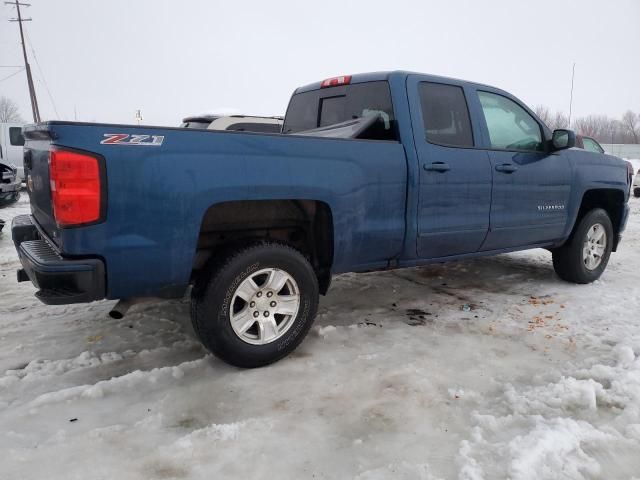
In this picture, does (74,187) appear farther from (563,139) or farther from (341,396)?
(563,139)

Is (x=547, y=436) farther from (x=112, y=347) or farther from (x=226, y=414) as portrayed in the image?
(x=112, y=347)

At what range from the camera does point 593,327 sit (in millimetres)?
3791

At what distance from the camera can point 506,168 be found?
4.07m

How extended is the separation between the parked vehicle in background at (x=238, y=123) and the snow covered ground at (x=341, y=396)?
481 centimetres

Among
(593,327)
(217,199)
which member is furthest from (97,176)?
(593,327)

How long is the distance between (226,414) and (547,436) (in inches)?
62.0

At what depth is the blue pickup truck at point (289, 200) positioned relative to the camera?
2449mm

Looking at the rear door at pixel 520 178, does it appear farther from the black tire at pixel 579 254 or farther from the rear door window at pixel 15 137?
the rear door window at pixel 15 137

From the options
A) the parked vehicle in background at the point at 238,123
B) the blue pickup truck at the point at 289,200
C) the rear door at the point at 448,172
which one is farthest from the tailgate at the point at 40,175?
the parked vehicle in background at the point at 238,123

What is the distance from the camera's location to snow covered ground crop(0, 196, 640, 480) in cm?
215

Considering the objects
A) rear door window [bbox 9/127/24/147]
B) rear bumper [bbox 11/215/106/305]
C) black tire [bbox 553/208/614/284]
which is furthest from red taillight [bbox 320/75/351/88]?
rear door window [bbox 9/127/24/147]

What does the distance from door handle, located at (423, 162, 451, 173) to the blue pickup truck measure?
0.02 m

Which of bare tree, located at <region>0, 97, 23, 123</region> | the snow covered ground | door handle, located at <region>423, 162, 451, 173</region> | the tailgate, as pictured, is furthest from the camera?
bare tree, located at <region>0, 97, 23, 123</region>

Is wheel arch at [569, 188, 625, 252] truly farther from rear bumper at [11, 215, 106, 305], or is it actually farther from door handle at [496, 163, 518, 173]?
rear bumper at [11, 215, 106, 305]
